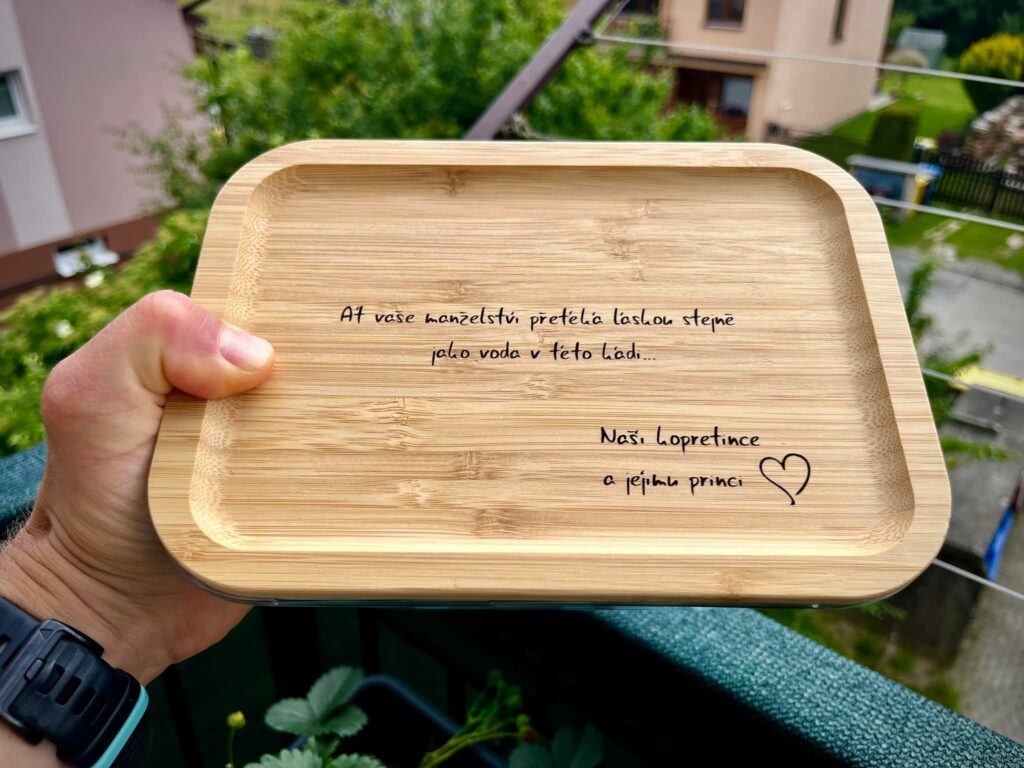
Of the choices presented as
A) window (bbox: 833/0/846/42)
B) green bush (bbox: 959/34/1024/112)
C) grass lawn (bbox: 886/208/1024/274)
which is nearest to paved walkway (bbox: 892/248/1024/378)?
grass lawn (bbox: 886/208/1024/274)

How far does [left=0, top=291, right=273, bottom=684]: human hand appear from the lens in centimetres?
59

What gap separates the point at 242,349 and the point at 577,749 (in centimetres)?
46

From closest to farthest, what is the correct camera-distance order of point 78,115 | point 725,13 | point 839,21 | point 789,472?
point 789,472, point 839,21, point 78,115, point 725,13

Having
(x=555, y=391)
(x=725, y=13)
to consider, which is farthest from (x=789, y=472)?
(x=725, y=13)

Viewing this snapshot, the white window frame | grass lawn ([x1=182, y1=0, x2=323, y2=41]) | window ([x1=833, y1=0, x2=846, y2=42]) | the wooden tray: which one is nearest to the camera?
the wooden tray

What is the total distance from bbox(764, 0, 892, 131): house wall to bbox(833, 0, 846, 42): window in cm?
2

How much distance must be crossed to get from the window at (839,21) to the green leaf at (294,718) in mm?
3467

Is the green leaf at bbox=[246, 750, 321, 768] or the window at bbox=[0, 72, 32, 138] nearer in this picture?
the green leaf at bbox=[246, 750, 321, 768]

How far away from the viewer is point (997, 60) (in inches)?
68.3

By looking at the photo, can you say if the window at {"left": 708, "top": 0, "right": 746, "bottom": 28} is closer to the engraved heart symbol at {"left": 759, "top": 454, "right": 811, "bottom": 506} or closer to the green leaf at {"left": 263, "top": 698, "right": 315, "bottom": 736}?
the engraved heart symbol at {"left": 759, "top": 454, "right": 811, "bottom": 506}

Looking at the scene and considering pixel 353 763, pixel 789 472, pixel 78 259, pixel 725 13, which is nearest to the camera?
pixel 789 472

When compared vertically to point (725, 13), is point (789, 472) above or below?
above

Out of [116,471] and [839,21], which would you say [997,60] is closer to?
[839,21]

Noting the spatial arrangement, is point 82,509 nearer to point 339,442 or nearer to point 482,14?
point 339,442
